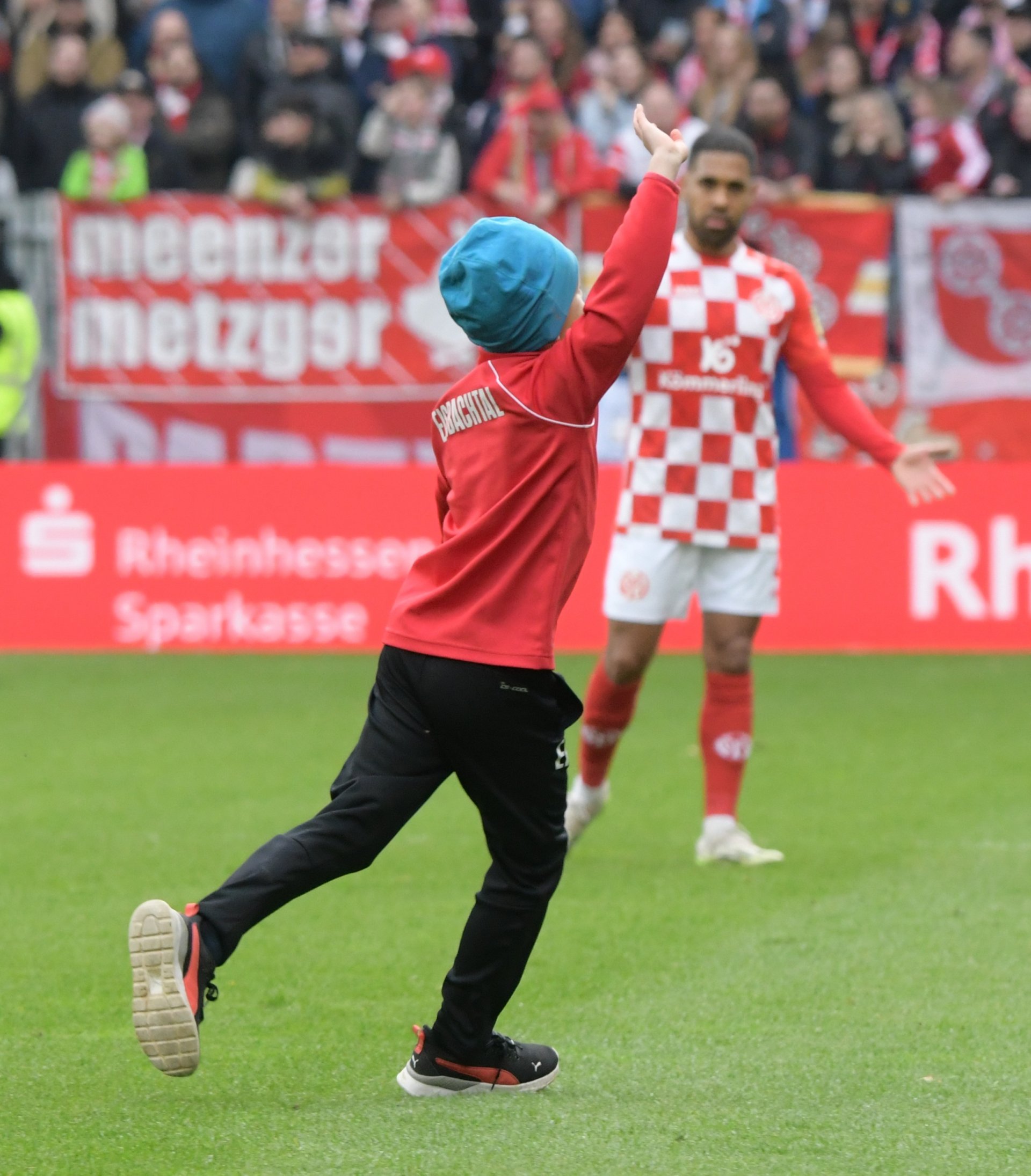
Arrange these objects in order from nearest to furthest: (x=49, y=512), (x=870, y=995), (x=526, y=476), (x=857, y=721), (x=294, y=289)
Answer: (x=526, y=476) → (x=870, y=995) → (x=857, y=721) → (x=49, y=512) → (x=294, y=289)

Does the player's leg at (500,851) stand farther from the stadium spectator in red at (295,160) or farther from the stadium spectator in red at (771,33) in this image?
the stadium spectator in red at (771,33)

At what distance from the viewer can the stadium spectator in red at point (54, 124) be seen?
1488 centimetres

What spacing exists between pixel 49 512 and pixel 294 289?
2.62 m

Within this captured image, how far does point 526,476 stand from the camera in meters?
4.05

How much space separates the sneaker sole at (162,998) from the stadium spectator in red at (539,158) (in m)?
10.7

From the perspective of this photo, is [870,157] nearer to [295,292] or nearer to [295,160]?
[295,160]

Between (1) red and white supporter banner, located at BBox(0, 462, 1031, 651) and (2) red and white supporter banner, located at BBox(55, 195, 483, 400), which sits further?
(2) red and white supporter banner, located at BBox(55, 195, 483, 400)

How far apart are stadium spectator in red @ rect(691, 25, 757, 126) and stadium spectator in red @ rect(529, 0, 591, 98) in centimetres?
114

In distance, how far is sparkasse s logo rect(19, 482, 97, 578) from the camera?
1205cm

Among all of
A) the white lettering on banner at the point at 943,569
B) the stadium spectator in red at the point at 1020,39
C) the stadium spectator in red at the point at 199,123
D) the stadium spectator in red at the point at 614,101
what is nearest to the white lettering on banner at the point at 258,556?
the white lettering on banner at the point at 943,569

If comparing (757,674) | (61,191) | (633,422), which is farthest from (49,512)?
(633,422)

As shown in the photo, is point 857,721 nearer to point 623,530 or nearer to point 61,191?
point 623,530

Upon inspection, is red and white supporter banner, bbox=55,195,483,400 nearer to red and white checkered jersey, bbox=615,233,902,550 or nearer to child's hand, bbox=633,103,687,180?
red and white checkered jersey, bbox=615,233,902,550

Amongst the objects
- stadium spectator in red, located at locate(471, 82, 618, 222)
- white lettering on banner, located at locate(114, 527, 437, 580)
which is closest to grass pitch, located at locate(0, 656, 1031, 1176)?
white lettering on banner, located at locate(114, 527, 437, 580)
